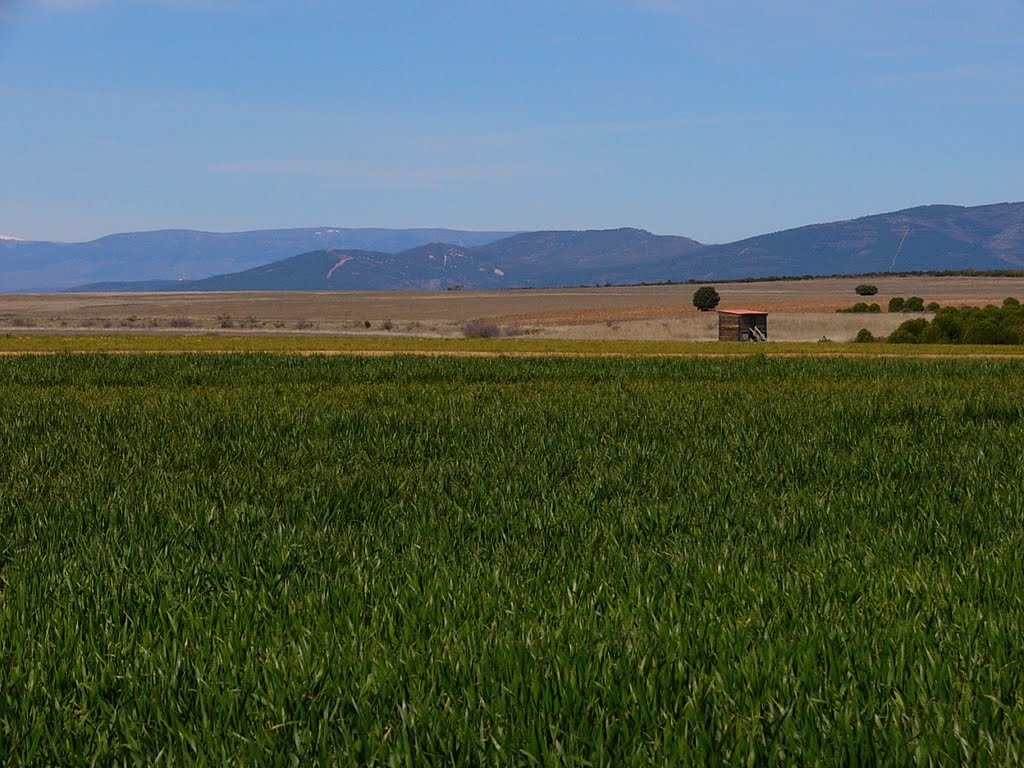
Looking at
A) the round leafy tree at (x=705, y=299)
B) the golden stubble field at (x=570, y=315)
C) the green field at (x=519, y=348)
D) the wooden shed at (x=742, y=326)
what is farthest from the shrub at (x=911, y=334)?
the round leafy tree at (x=705, y=299)

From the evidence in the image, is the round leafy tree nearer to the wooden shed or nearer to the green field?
the wooden shed

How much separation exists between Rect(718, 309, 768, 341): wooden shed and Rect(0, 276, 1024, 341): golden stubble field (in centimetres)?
662

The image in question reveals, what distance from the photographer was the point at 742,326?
208 feet

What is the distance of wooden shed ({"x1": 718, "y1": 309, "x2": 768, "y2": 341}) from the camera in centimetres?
6331

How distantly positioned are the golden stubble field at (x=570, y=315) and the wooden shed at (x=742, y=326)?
6622 mm

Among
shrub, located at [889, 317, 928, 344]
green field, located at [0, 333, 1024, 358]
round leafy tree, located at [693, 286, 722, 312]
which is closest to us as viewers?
green field, located at [0, 333, 1024, 358]

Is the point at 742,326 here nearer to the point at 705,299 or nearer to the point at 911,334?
the point at 911,334

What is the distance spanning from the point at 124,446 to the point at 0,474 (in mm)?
2165

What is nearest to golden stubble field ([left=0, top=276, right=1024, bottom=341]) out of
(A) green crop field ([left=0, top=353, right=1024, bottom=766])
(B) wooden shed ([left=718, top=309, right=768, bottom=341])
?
(B) wooden shed ([left=718, top=309, right=768, bottom=341])

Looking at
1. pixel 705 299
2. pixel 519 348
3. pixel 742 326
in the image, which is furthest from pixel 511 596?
pixel 705 299

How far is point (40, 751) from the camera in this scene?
487 centimetres

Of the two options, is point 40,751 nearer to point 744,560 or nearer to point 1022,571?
point 744,560

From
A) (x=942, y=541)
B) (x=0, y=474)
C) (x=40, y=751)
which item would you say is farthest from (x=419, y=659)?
(x=0, y=474)

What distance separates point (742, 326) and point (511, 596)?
2274 inches
